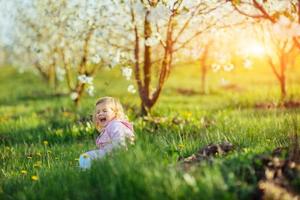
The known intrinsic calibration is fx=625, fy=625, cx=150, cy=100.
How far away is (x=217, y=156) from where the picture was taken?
6.05m

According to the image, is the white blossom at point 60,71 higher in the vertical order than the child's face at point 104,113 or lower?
higher

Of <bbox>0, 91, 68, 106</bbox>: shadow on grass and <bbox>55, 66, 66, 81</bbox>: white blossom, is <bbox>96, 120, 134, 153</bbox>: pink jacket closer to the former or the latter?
<bbox>55, 66, 66, 81</bbox>: white blossom

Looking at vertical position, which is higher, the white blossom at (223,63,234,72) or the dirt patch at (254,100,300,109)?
the white blossom at (223,63,234,72)

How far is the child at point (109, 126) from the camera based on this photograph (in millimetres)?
6788

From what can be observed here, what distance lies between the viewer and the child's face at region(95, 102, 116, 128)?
7.18 m

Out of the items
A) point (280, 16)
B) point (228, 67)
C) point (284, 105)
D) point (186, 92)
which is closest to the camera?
point (280, 16)

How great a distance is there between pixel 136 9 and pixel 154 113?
6.00 feet

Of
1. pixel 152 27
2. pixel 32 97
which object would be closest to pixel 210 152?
pixel 152 27

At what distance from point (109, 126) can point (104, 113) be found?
0.25 meters

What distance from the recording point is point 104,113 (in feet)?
23.6

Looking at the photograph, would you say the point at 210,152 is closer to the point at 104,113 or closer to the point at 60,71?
the point at 104,113

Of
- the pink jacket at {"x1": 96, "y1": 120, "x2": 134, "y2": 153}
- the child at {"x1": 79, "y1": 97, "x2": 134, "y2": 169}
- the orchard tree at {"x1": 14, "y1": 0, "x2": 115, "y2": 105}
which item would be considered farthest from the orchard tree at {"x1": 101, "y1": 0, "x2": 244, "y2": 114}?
the pink jacket at {"x1": 96, "y1": 120, "x2": 134, "y2": 153}

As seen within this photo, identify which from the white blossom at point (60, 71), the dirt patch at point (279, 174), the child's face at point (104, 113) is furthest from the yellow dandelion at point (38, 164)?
the white blossom at point (60, 71)

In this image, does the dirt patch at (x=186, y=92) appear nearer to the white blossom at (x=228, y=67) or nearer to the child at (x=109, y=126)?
the white blossom at (x=228, y=67)
